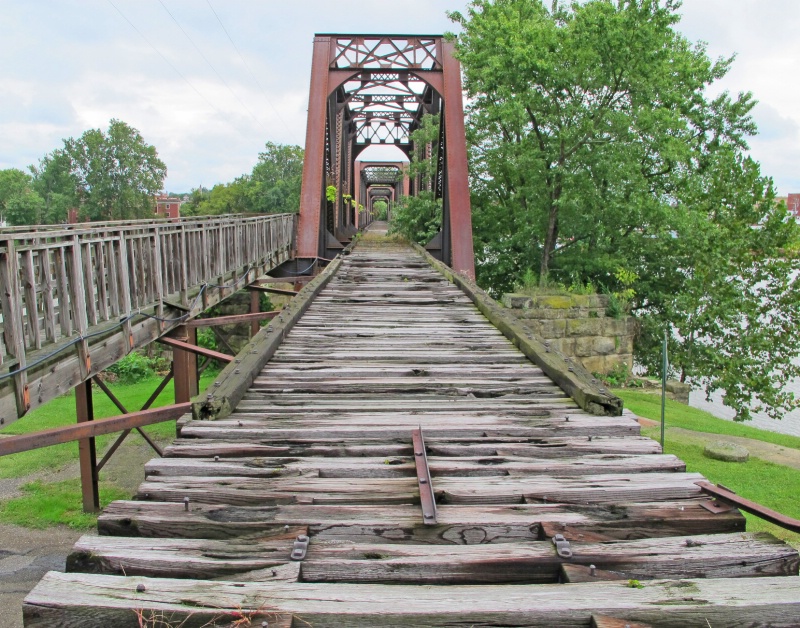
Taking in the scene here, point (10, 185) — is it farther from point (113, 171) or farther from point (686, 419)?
point (686, 419)

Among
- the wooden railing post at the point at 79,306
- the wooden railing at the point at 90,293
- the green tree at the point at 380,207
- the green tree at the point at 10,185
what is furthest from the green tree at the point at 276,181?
the wooden railing post at the point at 79,306

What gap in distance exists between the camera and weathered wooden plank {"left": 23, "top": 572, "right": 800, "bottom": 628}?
1.98m

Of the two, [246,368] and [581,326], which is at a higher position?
[246,368]

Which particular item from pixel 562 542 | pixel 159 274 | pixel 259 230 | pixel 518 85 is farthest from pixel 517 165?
pixel 562 542

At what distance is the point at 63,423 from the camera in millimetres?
14148

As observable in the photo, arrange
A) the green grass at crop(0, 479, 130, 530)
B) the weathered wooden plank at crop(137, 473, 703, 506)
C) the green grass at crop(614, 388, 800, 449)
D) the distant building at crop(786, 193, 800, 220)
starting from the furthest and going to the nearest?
1. the distant building at crop(786, 193, 800, 220)
2. the green grass at crop(614, 388, 800, 449)
3. the green grass at crop(0, 479, 130, 530)
4. the weathered wooden plank at crop(137, 473, 703, 506)

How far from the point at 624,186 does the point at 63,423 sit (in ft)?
42.8

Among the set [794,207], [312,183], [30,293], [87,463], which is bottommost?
[87,463]

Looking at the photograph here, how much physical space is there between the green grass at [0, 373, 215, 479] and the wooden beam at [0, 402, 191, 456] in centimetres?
602

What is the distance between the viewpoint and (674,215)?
45.3 feet

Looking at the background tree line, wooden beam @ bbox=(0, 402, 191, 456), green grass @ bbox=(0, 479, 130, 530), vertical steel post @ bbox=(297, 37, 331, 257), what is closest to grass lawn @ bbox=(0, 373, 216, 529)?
green grass @ bbox=(0, 479, 130, 530)

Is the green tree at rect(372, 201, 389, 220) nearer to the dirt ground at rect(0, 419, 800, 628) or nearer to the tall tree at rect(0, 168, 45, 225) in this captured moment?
the tall tree at rect(0, 168, 45, 225)

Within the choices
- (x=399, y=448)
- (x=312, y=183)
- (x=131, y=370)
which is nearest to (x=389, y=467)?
(x=399, y=448)

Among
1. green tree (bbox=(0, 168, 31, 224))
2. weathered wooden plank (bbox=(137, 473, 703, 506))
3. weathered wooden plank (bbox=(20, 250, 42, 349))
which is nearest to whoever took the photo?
weathered wooden plank (bbox=(137, 473, 703, 506))
